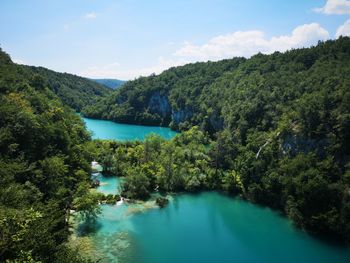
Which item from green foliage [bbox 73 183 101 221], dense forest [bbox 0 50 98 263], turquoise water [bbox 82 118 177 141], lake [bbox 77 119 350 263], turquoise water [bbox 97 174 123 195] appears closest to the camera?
dense forest [bbox 0 50 98 263]

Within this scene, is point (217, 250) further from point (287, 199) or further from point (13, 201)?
point (13, 201)

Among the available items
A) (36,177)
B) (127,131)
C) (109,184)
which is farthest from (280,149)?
(127,131)

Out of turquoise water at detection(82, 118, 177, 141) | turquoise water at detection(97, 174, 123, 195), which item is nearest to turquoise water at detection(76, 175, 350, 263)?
turquoise water at detection(97, 174, 123, 195)

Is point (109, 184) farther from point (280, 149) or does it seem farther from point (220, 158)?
point (280, 149)

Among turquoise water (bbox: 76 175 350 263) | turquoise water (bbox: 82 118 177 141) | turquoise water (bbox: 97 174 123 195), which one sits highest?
turquoise water (bbox: 82 118 177 141)

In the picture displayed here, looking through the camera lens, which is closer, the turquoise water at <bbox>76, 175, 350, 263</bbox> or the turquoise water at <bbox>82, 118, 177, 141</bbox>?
the turquoise water at <bbox>76, 175, 350, 263</bbox>

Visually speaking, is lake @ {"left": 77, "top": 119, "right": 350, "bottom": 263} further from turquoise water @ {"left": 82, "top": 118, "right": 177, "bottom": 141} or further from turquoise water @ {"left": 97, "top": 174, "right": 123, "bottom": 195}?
turquoise water @ {"left": 82, "top": 118, "right": 177, "bottom": 141}
